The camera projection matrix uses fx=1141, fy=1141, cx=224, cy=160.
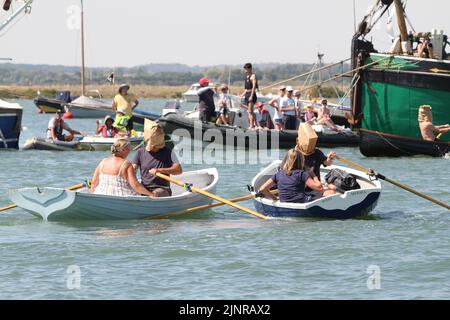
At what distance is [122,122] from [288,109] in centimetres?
500

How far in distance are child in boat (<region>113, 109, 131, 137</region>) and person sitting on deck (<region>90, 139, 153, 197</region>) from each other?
11875mm

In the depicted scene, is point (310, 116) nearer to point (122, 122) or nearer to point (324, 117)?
point (324, 117)

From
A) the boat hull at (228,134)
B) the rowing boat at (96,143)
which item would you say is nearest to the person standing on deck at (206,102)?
the boat hull at (228,134)

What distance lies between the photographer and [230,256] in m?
14.2

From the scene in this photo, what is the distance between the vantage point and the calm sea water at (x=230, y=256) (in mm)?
12383

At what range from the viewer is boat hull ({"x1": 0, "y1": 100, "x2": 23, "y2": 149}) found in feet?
100

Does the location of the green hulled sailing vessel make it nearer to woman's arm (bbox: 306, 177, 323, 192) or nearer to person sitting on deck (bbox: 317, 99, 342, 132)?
person sitting on deck (bbox: 317, 99, 342, 132)

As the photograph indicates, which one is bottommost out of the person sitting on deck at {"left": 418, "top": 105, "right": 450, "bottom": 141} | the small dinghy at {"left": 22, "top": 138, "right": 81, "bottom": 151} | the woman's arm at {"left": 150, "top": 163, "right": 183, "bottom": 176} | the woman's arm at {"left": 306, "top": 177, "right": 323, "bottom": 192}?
the small dinghy at {"left": 22, "top": 138, "right": 81, "bottom": 151}

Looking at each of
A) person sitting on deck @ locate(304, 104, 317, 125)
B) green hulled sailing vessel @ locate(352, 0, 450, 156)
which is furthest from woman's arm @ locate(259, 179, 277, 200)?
person sitting on deck @ locate(304, 104, 317, 125)

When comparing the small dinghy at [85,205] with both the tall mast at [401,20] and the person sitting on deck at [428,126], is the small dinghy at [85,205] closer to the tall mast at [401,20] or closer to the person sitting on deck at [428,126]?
the person sitting on deck at [428,126]

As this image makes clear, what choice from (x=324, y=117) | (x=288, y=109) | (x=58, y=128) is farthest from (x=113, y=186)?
(x=324, y=117)
